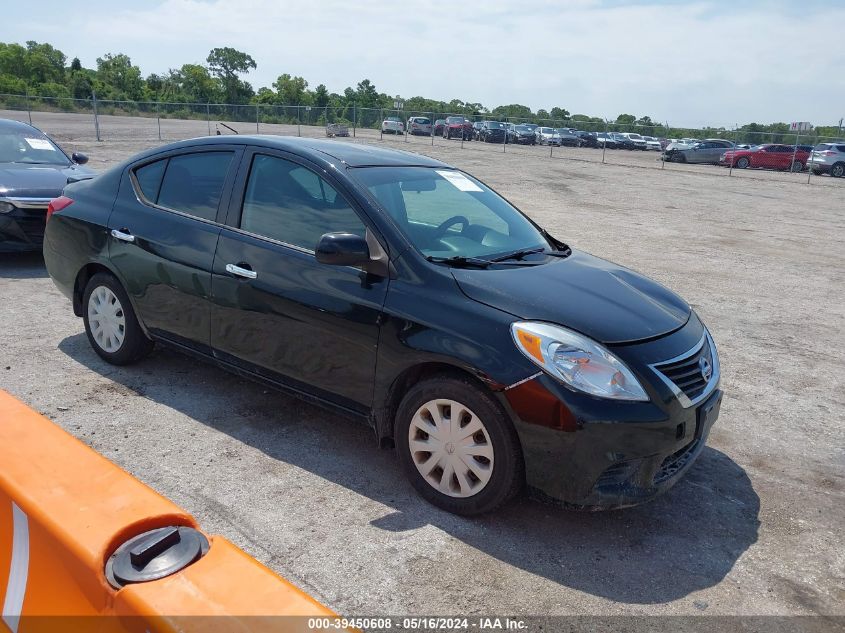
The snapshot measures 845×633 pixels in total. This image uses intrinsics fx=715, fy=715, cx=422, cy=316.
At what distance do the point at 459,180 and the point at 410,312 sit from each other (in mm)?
1542

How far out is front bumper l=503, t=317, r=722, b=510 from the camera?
3121 mm

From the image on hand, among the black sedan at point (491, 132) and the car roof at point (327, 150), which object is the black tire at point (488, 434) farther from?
the black sedan at point (491, 132)

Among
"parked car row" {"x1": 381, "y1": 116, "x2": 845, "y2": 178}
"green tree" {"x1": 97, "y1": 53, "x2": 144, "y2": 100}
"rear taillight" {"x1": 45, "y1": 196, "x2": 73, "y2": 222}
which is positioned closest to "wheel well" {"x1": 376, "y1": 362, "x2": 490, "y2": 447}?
"rear taillight" {"x1": 45, "y1": 196, "x2": 73, "y2": 222}

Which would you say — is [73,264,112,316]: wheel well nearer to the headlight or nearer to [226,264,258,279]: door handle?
[226,264,258,279]: door handle

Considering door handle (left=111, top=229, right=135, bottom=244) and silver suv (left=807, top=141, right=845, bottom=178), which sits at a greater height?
silver suv (left=807, top=141, right=845, bottom=178)

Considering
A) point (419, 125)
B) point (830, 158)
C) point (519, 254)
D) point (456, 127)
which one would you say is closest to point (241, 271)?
point (519, 254)

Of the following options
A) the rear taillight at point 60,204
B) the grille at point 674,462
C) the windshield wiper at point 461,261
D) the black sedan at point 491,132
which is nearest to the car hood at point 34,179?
the rear taillight at point 60,204

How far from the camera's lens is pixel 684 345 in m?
3.61

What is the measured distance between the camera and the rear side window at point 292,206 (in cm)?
397

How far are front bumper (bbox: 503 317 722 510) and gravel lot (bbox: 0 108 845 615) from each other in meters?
0.32

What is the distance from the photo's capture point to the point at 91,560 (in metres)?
1.75

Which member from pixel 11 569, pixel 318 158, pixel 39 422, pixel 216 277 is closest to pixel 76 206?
pixel 216 277

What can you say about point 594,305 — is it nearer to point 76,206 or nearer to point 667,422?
point 667,422

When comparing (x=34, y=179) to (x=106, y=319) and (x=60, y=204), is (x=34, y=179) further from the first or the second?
(x=106, y=319)
